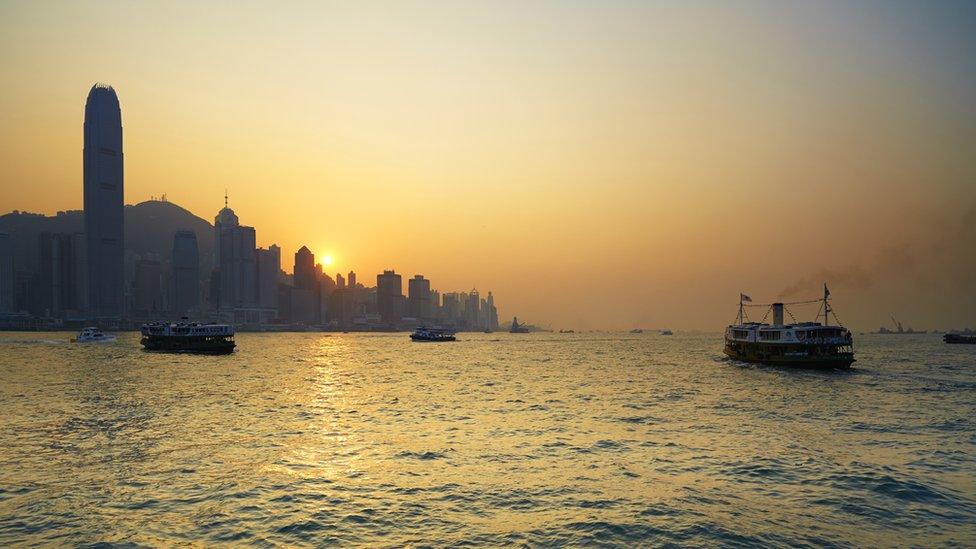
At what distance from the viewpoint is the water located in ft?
74.2

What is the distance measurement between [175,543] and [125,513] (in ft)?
15.9

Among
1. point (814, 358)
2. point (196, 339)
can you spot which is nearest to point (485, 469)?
point (814, 358)

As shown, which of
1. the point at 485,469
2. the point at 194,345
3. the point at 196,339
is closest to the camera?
the point at 485,469

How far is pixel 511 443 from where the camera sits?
128ft

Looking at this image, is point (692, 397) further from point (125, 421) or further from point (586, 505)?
point (125, 421)

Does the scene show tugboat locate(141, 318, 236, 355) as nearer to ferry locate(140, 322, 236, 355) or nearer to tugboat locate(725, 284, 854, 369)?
ferry locate(140, 322, 236, 355)

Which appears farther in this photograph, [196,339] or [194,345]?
[196,339]

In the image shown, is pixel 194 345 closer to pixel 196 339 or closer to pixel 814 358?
pixel 196 339

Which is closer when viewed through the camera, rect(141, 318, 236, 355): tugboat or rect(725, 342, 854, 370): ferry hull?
rect(725, 342, 854, 370): ferry hull

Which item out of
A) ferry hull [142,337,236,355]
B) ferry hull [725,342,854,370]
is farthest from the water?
ferry hull [142,337,236,355]

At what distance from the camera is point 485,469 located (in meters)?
31.9

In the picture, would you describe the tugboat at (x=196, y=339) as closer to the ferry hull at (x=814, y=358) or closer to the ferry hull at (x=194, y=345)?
the ferry hull at (x=194, y=345)

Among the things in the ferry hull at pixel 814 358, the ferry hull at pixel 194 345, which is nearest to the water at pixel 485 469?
the ferry hull at pixel 814 358

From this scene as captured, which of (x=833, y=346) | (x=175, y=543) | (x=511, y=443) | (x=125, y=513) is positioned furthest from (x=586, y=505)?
(x=833, y=346)
